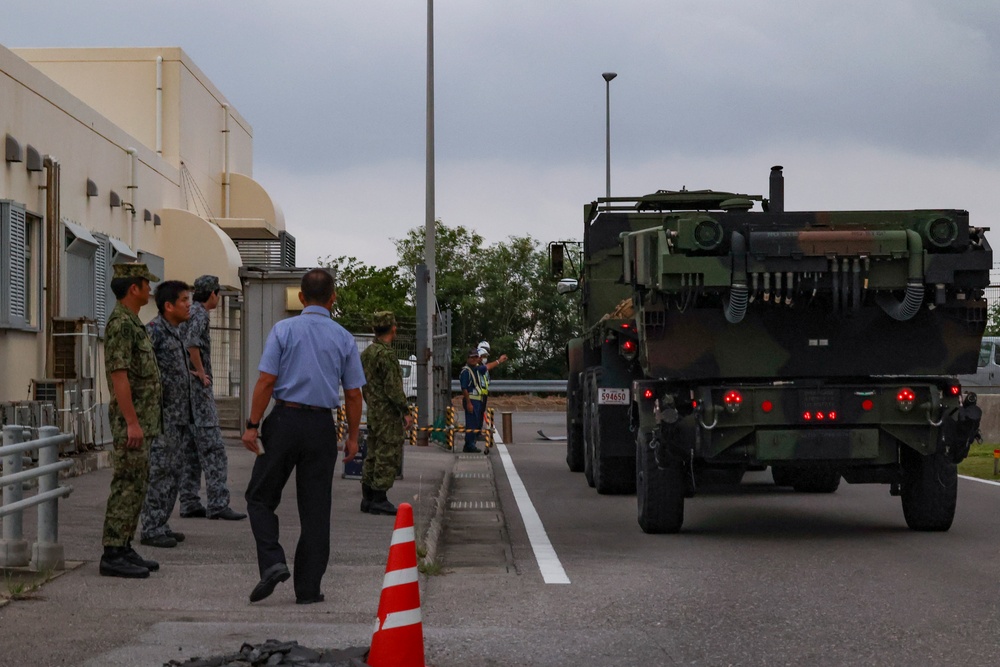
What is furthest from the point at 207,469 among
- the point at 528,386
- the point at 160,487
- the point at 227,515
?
the point at 528,386

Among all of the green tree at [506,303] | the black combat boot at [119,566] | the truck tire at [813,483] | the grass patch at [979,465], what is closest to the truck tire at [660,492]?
the truck tire at [813,483]

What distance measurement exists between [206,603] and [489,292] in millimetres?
52939

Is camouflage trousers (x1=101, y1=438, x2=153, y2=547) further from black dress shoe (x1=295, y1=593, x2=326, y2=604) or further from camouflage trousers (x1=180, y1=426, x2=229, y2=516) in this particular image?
camouflage trousers (x1=180, y1=426, x2=229, y2=516)

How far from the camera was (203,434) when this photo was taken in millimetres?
11695

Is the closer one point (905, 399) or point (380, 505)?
point (905, 399)

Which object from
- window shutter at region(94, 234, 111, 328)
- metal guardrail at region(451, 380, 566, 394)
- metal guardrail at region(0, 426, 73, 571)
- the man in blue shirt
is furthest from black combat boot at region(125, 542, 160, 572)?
metal guardrail at region(451, 380, 566, 394)

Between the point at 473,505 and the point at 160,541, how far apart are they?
5553 millimetres

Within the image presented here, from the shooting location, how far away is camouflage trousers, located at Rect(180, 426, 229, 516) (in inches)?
461

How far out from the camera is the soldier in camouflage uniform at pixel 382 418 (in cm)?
1313

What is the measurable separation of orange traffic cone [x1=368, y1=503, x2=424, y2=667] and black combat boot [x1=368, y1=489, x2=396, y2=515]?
655 centimetres

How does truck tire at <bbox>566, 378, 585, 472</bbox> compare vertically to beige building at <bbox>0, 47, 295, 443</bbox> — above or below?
below

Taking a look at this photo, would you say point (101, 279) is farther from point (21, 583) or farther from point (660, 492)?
point (21, 583)

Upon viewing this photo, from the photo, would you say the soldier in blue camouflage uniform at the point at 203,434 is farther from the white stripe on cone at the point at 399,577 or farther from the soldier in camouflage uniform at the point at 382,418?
the white stripe on cone at the point at 399,577

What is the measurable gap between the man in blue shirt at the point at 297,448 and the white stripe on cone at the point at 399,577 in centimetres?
166
